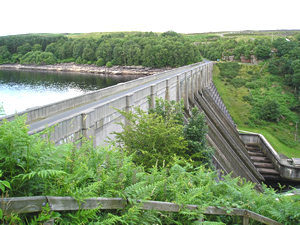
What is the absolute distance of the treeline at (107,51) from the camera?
11069 centimetres

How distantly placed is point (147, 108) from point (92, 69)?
106912mm

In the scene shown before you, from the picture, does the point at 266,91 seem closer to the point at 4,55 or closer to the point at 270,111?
the point at 270,111

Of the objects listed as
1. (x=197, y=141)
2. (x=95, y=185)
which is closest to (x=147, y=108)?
(x=197, y=141)

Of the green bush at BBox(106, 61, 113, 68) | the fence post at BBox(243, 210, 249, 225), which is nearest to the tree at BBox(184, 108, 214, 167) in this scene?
the fence post at BBox(243, 210, 249, 225)

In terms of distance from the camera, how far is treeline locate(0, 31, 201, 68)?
363ft

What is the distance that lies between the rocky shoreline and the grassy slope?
165ft

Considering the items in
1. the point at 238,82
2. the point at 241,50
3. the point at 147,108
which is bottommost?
the point at 238,82

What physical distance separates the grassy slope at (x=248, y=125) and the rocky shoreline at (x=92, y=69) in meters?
50.3

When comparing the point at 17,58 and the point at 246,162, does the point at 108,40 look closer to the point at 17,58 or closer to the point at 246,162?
the point at 17,58

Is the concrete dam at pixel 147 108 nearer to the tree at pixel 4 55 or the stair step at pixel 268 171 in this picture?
the stair step at pixel 268 171

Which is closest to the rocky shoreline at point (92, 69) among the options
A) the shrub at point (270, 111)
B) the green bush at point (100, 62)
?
the green bush at point (100, 62)

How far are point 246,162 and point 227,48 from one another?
79702mm

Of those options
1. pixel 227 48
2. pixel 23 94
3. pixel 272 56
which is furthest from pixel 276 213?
pixel 227 48

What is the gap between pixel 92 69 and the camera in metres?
126
